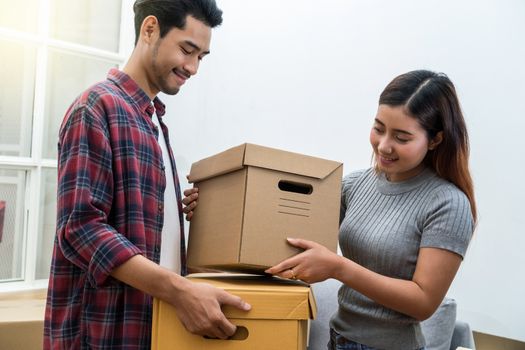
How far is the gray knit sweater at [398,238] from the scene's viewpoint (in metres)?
1.14

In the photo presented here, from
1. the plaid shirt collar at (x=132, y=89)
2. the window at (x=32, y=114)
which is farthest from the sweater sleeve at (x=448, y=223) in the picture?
the window at (x=32, y=114)

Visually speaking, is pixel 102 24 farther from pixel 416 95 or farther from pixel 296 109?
pixel 416 95

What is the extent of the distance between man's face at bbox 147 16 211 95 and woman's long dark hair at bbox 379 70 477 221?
41 centimetres

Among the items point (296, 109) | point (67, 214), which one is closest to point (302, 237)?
point (67, 214)

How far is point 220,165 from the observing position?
3.82 ft

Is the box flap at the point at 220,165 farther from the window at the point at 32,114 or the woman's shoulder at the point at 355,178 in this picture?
the window at the point at 32,114

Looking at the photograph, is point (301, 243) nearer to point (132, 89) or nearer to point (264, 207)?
point (264, 207)

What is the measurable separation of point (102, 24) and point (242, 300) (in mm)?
1490

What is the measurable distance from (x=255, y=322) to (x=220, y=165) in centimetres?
31

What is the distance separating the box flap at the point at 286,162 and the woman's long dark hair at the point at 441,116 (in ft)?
0.68

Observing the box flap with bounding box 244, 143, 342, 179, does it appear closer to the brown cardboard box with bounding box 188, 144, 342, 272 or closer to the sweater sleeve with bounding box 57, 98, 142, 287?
the brown cardboard box with bounding box 188, 144, 342, 272

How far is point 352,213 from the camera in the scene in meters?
1.29

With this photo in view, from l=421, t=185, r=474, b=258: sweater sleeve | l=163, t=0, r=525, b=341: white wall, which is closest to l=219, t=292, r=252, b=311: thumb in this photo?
l=421, t=185, r=474, b=258: sweater sleeve

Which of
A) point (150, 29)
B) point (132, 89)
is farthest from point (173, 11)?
point (132, 89)
